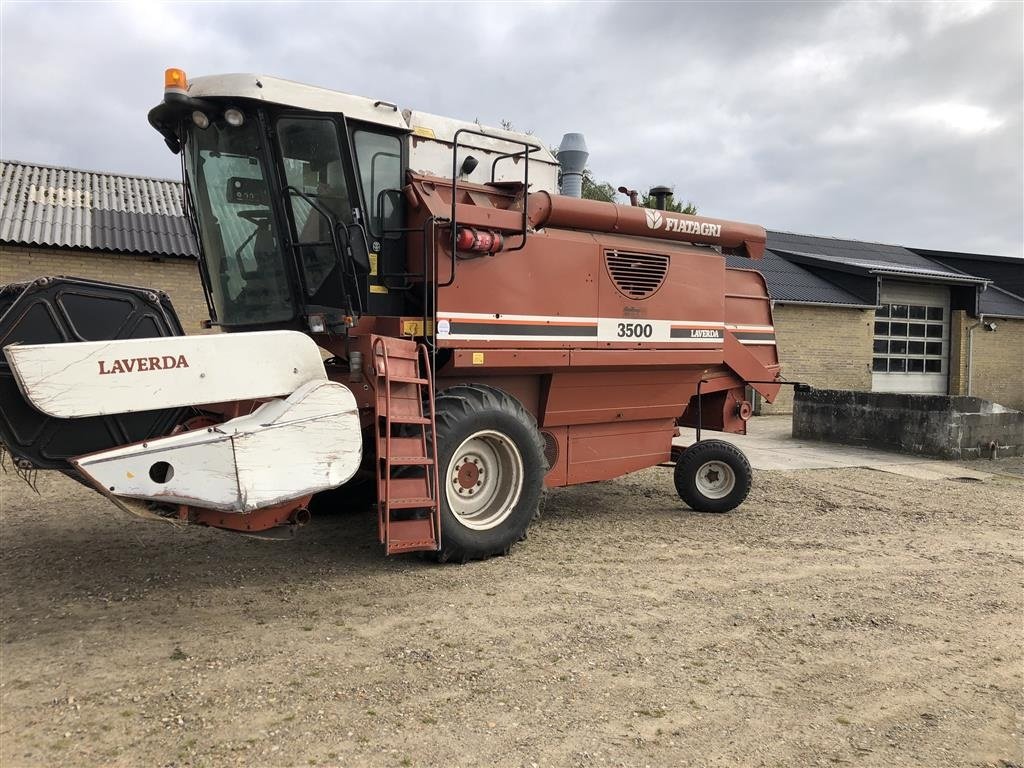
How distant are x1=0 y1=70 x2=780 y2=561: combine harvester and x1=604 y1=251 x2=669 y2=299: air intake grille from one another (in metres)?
0.02

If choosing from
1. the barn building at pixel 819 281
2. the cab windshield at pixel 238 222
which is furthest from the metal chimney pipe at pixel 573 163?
the barn building at pixel 819 281

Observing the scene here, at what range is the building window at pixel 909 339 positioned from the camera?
19719mm

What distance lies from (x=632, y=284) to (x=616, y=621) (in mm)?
2958

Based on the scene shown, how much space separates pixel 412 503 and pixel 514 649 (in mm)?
1087

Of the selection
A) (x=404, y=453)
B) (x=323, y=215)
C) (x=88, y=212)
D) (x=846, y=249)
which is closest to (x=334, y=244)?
(x=323, y=215)

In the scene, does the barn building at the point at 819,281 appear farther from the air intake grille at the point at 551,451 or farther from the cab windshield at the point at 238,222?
the air intake grille at the point at 551,451

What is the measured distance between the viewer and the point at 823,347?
699 inches

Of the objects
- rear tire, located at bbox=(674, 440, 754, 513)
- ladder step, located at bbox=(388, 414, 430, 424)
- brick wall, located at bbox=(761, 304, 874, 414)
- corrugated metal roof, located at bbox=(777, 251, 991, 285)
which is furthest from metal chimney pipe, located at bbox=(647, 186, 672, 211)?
corrugated metal roof, located at bbox=(777, 251, 991, 285)

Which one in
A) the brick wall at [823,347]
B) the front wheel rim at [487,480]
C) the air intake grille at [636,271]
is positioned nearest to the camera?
the front wheel rim at [487,480]

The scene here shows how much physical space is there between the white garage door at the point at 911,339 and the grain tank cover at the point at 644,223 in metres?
14.1

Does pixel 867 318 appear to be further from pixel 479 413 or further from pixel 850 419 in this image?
pixel 479 413

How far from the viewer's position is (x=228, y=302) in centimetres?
516

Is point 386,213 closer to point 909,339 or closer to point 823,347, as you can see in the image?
point 823,347

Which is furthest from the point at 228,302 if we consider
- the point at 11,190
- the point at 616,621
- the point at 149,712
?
the point at 11,190
